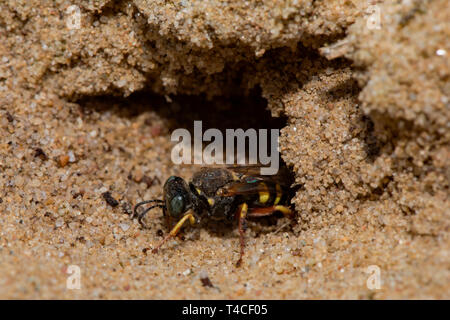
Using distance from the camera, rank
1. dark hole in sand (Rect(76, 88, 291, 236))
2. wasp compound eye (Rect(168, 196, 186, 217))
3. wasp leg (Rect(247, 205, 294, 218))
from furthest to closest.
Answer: dark hole in sand (Rect(76, 88, 291, 236)) → wasp leg (Rect(247, 205, 294, 218)) → wasp compound eye (Rect(168, 196, 186, 217))

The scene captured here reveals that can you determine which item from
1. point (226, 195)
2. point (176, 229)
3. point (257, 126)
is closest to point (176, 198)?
point (176, 229)

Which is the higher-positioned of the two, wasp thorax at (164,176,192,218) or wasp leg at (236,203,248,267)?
wasp thorax at (164,176,192,218)

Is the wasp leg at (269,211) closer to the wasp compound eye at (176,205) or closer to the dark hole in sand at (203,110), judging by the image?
the wasp compound eye at (176,205)

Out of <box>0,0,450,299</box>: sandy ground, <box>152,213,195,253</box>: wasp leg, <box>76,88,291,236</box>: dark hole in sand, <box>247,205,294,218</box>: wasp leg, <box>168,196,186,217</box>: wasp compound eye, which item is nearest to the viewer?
<box>0,0,450,299</box>: sandy ground

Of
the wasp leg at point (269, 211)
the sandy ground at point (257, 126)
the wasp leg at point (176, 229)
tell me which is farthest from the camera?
the wasp leg at point (269, 211)

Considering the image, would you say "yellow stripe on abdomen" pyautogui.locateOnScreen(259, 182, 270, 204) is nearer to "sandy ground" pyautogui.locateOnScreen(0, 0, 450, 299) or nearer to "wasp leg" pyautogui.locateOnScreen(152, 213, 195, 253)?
"sandy ground" pyautogui.locateOnScreen(0, 0, 450, 299)

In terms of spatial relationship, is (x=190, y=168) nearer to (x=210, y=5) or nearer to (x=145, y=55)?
(x=145, y=55)

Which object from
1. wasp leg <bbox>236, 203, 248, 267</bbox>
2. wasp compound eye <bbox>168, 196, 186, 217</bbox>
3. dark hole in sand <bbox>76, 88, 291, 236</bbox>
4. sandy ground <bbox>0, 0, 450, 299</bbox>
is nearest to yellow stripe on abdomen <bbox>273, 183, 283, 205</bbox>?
sandy ground <bbox>0, 0, 450, 299</bbox>

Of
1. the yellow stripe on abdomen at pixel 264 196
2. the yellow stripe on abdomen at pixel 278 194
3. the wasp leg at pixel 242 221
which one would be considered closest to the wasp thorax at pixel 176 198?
the wasp leg at pixel 242 221

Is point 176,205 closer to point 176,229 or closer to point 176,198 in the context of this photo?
point 176,198
